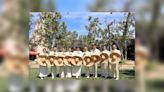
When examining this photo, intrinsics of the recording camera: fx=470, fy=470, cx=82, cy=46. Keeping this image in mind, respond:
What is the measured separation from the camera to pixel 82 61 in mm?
2938

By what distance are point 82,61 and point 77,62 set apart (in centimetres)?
9

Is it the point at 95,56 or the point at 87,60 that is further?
the point at 87,60

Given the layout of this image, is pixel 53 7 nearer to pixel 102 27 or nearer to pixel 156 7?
pixel 102 27

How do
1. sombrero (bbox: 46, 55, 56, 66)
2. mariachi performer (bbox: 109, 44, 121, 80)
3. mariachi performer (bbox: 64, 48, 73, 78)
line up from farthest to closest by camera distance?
sombrero (bbox: 46, 55, 56, 66), mariachi performer (bbox: 64, 48, 73, 78), mariachi performer (bbox: 109, 44, 121, 80)

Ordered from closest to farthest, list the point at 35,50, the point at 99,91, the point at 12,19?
the point at 12,19
the point at 99,91
the point at 35,50

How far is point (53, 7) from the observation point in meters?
2.26

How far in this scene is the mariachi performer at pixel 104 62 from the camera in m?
2.53

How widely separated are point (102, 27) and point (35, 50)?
1.20ft

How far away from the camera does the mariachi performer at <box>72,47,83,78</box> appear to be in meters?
2.63

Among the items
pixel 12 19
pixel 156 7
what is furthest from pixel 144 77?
pixel 12 19

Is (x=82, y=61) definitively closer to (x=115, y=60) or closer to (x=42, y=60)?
(x=42, y=60)

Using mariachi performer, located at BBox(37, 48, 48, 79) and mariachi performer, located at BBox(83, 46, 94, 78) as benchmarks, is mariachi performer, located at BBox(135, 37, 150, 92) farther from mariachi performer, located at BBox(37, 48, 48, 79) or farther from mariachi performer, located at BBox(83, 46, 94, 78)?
mariachi performer, located at BBox(37, 48, 48, 79)

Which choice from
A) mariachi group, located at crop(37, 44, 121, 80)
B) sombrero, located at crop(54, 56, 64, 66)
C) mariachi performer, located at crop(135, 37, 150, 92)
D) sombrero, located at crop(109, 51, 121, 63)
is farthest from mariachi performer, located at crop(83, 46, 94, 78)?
mariachi performer, located at crop(135, 37, 150, 92)

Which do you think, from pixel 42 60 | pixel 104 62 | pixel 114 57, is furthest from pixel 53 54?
pixel 114 57
